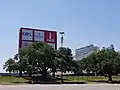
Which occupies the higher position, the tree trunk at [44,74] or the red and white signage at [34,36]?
the red and white signage at [34,36]

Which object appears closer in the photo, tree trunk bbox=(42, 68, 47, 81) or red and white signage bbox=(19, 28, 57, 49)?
tree trunk bbox=(42, 68, 47, 81)

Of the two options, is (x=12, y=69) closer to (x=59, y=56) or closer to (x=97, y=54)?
(x=59, y=56)

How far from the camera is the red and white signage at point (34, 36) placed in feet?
251

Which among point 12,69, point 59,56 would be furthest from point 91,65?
point 12,69

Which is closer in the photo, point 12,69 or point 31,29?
point 12,69

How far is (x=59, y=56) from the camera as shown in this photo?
6800cm

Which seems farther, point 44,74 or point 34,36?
point 34,36

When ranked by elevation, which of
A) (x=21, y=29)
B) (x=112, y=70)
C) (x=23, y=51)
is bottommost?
(x=112, y=70)

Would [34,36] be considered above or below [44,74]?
above

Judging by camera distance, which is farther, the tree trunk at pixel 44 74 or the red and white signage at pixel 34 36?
the red and white signage at pixel 34 36

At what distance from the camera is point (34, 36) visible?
257 ft

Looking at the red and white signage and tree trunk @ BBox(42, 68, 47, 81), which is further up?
the red and white signage

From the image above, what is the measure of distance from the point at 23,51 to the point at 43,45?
15.7ft

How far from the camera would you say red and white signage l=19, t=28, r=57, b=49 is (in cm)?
7663
